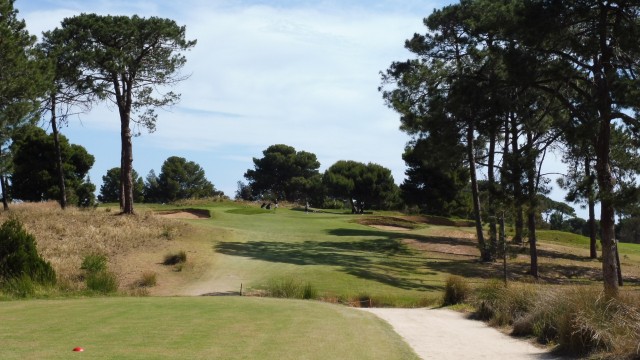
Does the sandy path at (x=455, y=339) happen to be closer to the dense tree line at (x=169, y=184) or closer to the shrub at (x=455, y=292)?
the shrub at (x=455, y=292)

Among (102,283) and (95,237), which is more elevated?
(95,237)

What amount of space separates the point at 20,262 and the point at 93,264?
Answer: 3092mm

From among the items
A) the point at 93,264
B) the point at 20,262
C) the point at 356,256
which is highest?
the point at 20,262

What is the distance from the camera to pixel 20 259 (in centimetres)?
2086

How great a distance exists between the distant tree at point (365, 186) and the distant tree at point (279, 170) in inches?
617

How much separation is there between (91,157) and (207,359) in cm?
5815

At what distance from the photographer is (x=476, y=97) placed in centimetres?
2398

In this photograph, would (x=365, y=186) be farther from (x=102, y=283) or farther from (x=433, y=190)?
(x=102, y=283)

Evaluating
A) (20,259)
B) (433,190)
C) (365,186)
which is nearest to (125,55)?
(20,259)

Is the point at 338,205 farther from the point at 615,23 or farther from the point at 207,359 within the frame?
the point at 207,359

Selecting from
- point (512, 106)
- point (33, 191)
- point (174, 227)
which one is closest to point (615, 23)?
point (512, 106)

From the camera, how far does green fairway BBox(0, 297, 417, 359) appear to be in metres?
9.24

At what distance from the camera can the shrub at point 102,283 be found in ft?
70.7

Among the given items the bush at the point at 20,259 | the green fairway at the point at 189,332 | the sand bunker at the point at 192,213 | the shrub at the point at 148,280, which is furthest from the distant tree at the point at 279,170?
the green fairway at the point at 189,332
